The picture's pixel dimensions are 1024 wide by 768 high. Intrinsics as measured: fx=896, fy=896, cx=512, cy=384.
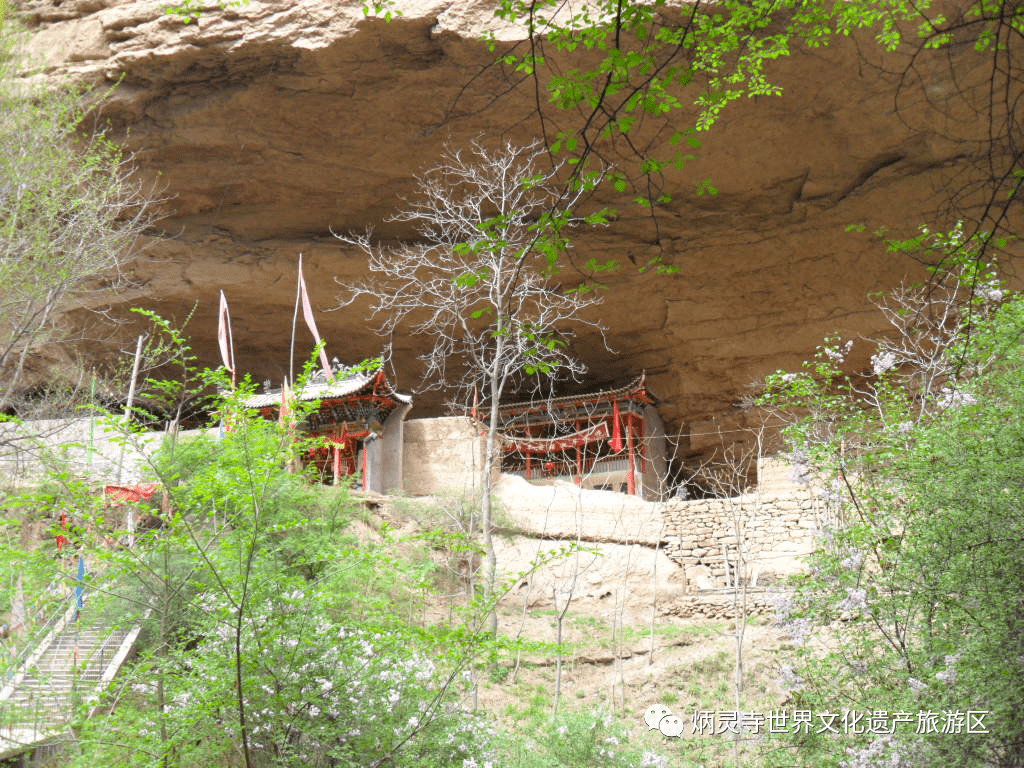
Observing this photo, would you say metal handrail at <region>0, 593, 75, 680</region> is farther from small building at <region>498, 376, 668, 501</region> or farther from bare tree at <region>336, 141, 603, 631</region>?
small building at <region>498, 376, 668, 501</region>

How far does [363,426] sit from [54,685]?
915 cm

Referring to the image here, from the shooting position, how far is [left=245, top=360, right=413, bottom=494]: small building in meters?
17.5

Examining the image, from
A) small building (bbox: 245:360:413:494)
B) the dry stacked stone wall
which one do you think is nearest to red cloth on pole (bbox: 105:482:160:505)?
small building (bbox: 245:360:413:494)

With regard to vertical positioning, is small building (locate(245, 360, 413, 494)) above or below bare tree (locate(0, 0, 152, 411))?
below

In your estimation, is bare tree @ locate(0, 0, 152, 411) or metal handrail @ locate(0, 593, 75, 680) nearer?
metal handrail @ locate(0, 593, 75, 680)

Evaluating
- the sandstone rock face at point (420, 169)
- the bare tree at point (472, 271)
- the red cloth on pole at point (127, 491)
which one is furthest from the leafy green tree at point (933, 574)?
the sandstone rock face at point (420, 169)

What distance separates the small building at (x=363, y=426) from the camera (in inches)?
687

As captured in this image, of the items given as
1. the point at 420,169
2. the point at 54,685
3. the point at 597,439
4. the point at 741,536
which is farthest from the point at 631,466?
the point at 54,685

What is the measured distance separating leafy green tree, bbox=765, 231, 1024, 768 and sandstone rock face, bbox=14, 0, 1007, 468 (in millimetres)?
6767

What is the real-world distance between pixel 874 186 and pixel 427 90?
7.91 meters

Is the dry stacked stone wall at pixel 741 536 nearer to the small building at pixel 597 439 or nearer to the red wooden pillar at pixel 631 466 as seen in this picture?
the red wooden pillar at pixel 631 466

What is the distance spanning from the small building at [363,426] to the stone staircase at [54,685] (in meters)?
7.23

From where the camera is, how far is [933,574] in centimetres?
630

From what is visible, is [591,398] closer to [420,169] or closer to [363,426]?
[363,426]
